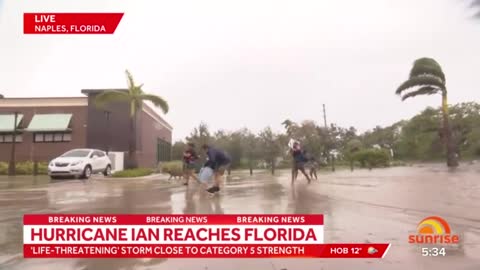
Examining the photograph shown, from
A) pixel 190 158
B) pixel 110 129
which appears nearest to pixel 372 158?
pixel 190 158

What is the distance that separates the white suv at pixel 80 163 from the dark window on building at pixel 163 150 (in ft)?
1.53

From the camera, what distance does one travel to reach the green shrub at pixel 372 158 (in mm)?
3016

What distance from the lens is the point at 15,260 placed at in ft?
7.85

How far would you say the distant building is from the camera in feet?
9.35

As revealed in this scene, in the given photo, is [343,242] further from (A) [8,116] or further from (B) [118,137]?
(A) [8,116]

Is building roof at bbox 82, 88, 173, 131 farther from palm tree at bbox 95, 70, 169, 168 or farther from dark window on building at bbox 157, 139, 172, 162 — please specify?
dark window on building at bbox 157, 139, 172, 162

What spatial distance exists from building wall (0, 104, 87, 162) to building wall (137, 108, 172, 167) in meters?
0.49

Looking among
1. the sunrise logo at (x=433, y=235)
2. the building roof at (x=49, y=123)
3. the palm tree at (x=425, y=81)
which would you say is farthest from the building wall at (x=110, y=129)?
the sunrise logo at (x=433, y=235)

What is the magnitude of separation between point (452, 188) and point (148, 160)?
285cm

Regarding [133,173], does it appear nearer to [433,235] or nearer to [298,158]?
[298,158]

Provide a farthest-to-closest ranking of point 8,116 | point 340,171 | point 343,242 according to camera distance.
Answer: point 340,171, point 8,116, point 343,242

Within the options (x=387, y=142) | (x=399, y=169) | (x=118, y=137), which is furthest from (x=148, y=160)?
(x=399, y=169)

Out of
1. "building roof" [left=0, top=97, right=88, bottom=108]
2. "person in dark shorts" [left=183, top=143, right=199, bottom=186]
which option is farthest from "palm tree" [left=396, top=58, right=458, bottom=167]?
"building roof" [left=0, top=97, right=88, bottom=108]

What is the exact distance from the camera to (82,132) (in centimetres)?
299
